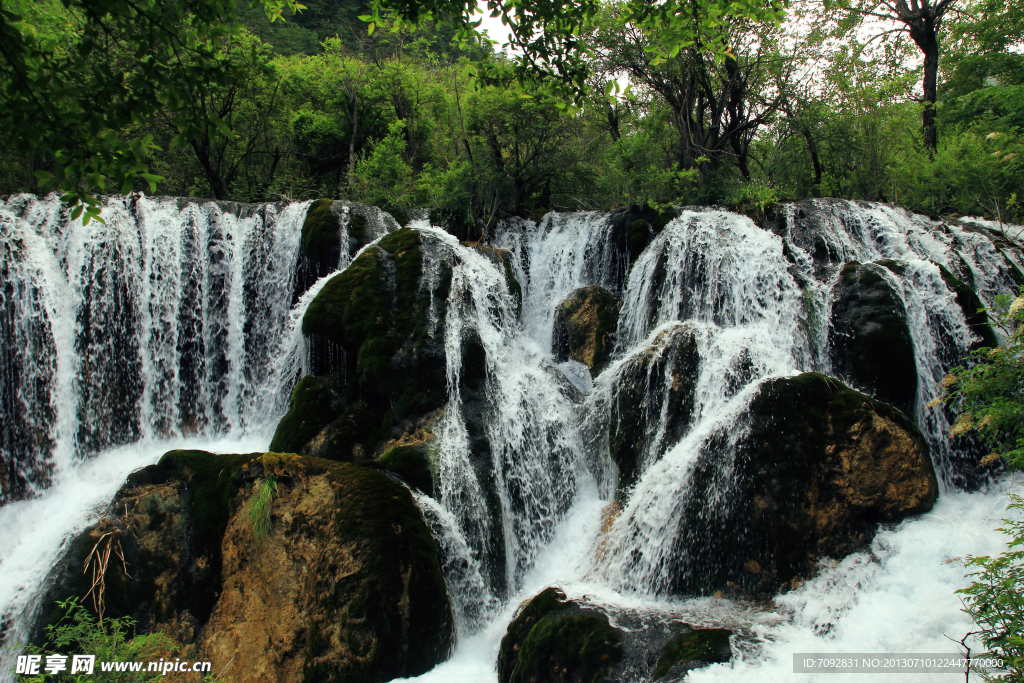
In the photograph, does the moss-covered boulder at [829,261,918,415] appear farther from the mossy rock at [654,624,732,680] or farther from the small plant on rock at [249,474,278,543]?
the small plant on rock at [249,474,278,543]

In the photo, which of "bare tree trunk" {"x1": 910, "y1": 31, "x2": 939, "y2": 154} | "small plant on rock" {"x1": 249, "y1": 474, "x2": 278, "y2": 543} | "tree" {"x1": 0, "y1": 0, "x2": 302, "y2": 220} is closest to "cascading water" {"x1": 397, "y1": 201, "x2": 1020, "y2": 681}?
"small plant on rock" {"x1": 249, "y1": 474, "x2": 278, "y2": 543}

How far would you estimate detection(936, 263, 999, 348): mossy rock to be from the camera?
853 centimetres

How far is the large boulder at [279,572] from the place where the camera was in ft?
18.8

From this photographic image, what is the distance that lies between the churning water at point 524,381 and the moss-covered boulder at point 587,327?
1.00ft

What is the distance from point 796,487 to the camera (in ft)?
20.5

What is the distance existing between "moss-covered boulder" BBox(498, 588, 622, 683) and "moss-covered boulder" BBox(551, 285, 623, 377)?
498 cm

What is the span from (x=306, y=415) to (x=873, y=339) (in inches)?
320

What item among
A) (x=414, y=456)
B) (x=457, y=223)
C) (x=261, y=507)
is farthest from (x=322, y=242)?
(x=261, y=507)

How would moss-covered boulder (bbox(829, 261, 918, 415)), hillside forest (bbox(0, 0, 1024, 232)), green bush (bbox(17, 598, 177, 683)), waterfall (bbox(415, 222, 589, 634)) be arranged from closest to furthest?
green bush (bbox(17, 598, 177, 683)), waterfall (bbox(415, 222, 589, 634)), moss-covered boulder (bbox(829, 261, 918, 415)), hillside forest (bbox(0, 0, 1024, 232))

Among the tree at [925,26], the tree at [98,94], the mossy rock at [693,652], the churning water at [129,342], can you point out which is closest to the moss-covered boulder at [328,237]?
the churning water at [129,342]

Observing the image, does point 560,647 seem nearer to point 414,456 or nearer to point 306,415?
point 414,456

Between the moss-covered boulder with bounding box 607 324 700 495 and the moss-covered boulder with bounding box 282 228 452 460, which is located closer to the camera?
the moss-covered boulder with bounding box 607 324 700 495

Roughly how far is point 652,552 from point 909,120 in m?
20.9

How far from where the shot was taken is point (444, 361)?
8.46 meters
